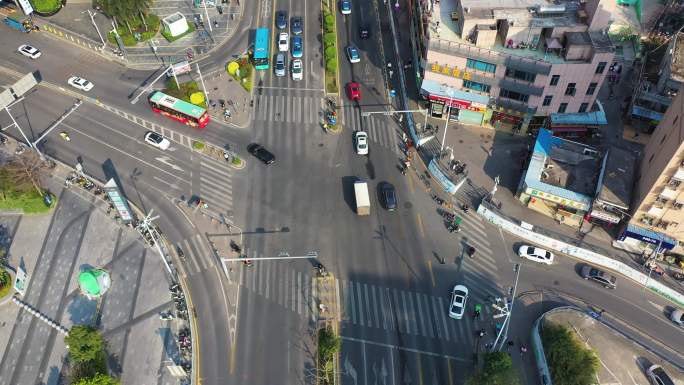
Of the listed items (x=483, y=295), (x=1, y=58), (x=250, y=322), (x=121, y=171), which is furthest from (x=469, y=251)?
(x=1, y=58)

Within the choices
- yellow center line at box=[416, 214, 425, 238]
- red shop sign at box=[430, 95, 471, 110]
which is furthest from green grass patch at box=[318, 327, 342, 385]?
red shop sign at box=[430, 95, 471, 110]

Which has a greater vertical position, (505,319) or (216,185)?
(505,319)

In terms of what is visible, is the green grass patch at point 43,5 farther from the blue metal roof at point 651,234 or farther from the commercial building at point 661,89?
the blue metal roof at point 651,234

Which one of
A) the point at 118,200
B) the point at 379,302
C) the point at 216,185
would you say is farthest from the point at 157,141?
the point at 379,302

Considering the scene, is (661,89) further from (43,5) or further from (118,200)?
(43,5)

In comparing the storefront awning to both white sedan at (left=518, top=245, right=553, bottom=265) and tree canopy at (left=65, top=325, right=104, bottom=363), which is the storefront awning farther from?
tree canopy at (left=65, top=325, right=104, bottom=363)

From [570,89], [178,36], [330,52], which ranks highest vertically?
[570,89]

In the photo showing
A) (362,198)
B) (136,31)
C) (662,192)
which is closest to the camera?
(662,192)
